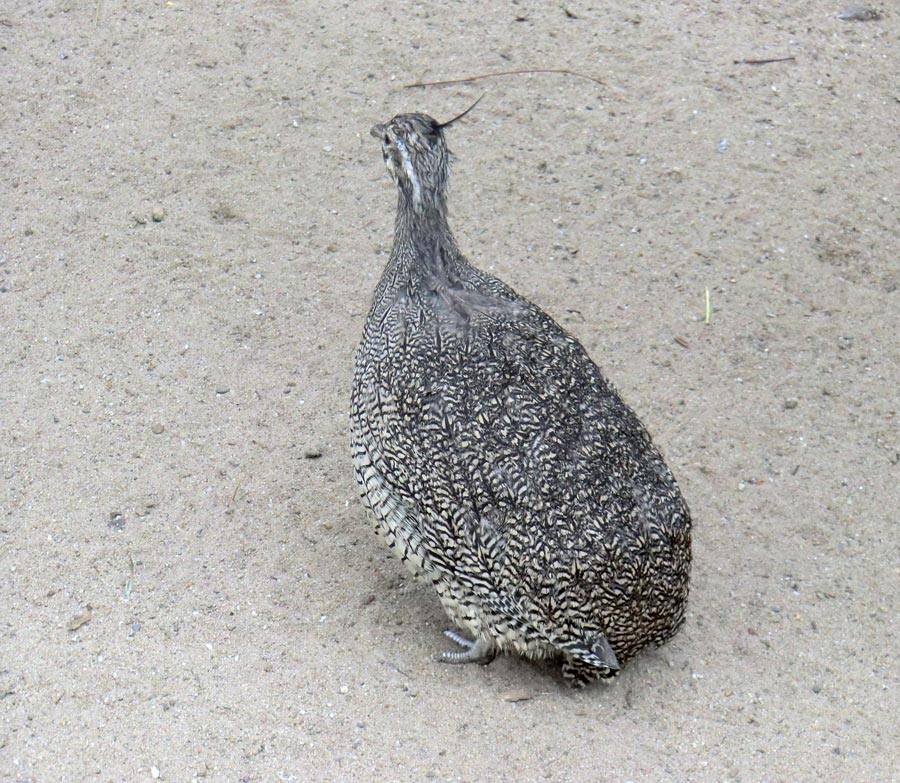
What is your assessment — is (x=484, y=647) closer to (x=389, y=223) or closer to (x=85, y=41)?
(x=389, y=223)

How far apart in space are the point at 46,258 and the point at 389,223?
200 cm

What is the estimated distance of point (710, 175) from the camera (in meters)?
7.51

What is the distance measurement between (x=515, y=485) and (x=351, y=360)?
7.01 feet

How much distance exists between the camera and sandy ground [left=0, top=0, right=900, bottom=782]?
14.9ft

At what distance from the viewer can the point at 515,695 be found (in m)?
4.78

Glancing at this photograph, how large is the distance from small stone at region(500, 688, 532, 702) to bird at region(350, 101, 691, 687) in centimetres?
15

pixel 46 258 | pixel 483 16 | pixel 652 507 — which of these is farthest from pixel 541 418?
pixel 483 16

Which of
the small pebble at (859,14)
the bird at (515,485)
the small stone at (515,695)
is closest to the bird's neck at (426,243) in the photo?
the bird at (515,485)

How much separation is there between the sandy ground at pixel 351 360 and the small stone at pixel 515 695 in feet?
0.18

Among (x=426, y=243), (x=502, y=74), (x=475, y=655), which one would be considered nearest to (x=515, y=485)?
(x=475, y=655)

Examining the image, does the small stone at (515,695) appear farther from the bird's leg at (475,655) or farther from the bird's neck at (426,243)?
the bird's neck at (426,243)

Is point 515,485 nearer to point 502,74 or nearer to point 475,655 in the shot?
point 475,655

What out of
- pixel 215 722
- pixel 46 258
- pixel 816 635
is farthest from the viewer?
pixel 46 258

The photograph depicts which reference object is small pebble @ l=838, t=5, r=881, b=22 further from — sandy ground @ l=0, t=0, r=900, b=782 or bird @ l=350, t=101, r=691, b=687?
bird @ l=350, t=101, r=691, b=687
